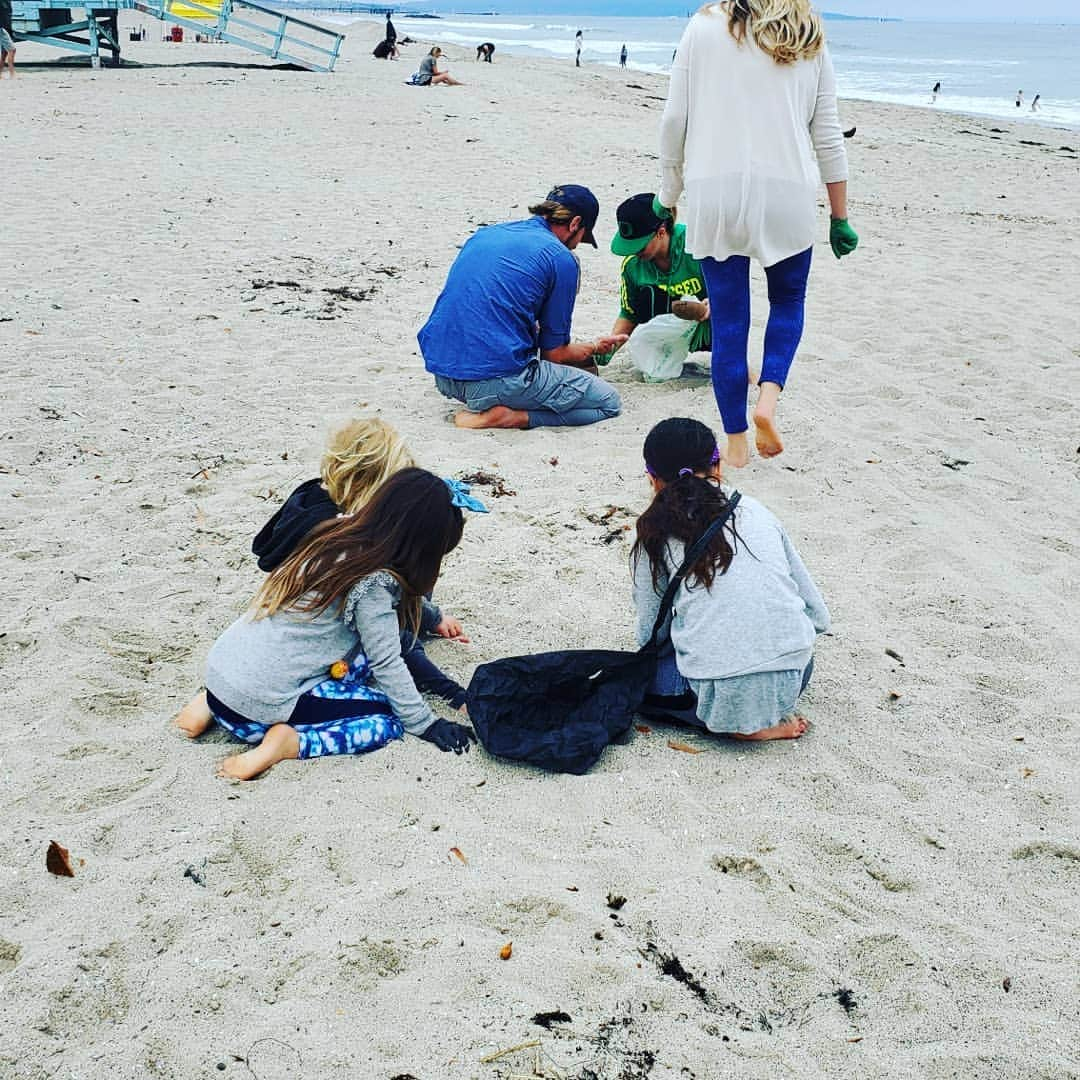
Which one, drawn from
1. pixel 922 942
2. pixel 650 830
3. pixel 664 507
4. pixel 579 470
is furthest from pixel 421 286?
pixel 922 942

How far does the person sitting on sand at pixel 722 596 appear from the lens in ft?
8.69

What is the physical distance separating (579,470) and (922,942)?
262cm

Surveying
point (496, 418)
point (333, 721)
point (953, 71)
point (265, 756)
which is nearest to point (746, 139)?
point (496, 418)

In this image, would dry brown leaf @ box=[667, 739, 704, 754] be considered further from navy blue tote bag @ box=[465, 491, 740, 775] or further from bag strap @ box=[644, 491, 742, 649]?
bag strap @ box=[644, 491, 742, 649]

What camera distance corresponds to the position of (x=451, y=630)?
10.5 feet

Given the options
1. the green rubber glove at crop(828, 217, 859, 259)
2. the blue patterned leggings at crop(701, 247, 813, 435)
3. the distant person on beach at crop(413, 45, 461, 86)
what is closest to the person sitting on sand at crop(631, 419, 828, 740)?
the blue patterned leggings at crop(701, 247, 813, 435)

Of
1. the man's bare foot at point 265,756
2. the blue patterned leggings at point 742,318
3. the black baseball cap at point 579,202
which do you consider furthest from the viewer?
→ the black baseball cap at point 579,202

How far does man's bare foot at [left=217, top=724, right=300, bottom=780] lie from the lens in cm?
259

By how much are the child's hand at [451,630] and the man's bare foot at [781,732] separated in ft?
2.91

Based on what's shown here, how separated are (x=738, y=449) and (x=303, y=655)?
7.34 feet

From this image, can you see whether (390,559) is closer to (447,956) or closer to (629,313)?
(447,956)

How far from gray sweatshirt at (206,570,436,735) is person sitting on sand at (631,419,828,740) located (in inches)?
25.7

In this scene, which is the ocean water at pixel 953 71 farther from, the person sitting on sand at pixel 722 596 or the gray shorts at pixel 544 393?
the person sitting on sand at pixel 722 596

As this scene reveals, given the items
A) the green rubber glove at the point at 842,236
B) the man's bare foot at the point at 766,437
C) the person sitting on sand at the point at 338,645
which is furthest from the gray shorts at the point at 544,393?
the person sitting on sand at the point at 338,645
